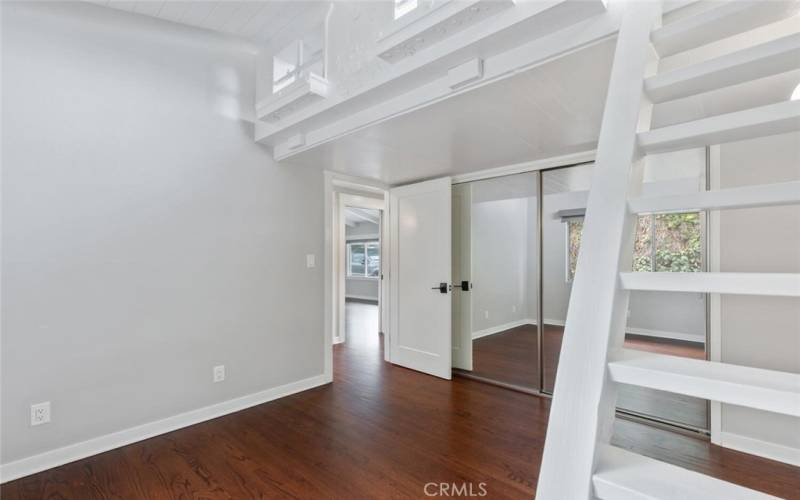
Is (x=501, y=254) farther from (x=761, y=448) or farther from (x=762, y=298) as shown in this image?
(x=761, y=448)

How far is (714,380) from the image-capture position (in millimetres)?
754

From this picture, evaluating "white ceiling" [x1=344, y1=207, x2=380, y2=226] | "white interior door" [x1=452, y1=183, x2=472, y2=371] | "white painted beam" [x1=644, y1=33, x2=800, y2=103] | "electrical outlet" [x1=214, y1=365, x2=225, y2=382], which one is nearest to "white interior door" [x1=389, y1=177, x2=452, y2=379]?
"white interior door" [x1=452, y1=183, x2=472, y2=371]

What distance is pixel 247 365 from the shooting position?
3148 millimetres

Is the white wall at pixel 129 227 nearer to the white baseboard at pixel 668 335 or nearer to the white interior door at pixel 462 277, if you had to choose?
the white interior door at pixel 462 277

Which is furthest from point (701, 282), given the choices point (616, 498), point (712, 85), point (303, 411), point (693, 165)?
point (303, 411)

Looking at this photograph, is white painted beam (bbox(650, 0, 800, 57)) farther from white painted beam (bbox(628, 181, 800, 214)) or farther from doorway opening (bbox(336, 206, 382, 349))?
doorway opening (bbox(336, 206, 382, 349))

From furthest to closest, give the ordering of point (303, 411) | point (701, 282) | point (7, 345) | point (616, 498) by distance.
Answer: point (303, 411)
point (7, 345)
point (701, 282)
point (616, 498)

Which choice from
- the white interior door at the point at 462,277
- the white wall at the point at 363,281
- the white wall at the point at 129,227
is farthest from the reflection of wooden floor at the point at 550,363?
the white wall at the point at 363,281

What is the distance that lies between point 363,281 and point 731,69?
9.72 meters

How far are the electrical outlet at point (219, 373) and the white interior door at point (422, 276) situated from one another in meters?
1.88

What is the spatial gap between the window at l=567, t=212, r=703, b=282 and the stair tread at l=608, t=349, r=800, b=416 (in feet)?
6.97

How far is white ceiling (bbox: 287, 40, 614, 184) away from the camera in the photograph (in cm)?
183

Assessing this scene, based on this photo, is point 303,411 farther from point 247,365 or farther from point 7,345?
point 7,345

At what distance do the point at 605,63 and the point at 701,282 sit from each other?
4.01ft
